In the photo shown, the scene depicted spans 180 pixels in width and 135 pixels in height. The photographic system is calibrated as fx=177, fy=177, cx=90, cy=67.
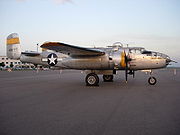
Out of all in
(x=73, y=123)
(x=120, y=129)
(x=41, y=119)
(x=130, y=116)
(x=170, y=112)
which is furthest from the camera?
(x=170, y=112)

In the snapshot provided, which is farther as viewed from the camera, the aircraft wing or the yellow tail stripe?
the yellow tail stripe

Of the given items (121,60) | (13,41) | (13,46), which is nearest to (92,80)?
(121,60)

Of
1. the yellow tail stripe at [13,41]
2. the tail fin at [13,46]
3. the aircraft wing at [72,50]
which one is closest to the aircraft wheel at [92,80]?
the aircraft wing at [72,50]

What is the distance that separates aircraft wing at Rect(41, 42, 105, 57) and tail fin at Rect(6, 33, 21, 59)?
600cm

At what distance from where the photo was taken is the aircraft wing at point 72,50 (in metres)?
10.2

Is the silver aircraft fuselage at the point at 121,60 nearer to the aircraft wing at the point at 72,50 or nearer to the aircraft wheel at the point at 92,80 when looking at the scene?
the aircraft wing at the point at 72,50

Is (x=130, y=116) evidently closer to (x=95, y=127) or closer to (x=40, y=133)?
(x=95, y=127)

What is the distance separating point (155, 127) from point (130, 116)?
37.7 inches

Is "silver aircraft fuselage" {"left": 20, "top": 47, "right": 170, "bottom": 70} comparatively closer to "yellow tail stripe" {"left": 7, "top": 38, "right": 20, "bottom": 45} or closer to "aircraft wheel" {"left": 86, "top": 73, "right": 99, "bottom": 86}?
"aircraft wheel" {"left": 86, "top": 73, "right": 99, "bottom": 86}

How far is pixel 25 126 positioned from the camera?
→ 391cm

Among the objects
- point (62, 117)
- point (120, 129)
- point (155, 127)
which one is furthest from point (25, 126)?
point (155, 127)

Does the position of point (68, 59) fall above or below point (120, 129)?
above

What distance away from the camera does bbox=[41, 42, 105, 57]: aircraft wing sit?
33.3 ft

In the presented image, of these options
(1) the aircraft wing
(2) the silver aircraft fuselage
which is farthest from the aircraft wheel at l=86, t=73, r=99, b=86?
(1) the aircraft wing
